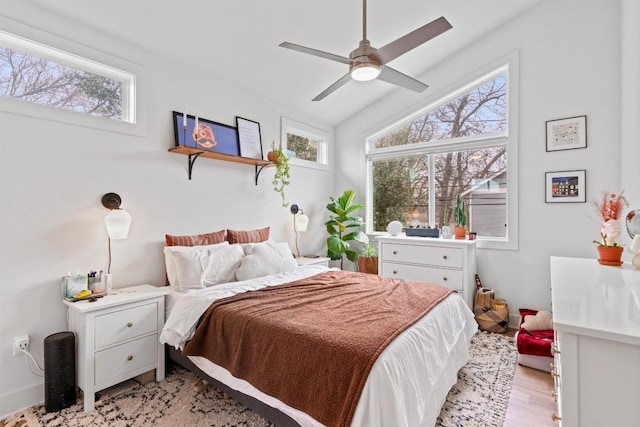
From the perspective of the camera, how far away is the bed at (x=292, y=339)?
1.34m

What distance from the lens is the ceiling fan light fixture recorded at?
1.99 metres

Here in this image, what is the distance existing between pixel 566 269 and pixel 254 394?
6.98 feet

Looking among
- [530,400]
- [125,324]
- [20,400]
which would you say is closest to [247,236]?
[125,324]

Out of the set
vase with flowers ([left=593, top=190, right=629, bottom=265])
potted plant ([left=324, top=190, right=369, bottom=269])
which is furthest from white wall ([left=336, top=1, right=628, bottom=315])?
potted plant ([left=324, top=190, right=369, bottom=269])

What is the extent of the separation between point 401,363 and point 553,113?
3.33 metres

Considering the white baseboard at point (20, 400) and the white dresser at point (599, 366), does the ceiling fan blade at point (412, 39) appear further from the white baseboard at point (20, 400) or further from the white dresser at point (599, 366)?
the white baseboard at point (20, 400)

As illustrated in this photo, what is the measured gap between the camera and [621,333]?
0.88m

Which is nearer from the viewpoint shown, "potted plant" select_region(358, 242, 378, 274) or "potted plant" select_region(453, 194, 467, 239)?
"potted plant" select_region(453, 194, 467, 239)

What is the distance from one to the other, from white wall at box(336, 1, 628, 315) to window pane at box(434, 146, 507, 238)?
251mm

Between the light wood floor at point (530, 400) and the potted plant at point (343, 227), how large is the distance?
240 cm

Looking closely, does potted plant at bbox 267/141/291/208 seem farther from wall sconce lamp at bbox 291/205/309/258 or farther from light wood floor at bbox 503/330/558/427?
light wood floor at bbox 503/330/558/427

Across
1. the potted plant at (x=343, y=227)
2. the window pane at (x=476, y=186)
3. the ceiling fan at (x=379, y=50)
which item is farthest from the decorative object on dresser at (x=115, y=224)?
the window pane at (x=476, y=186)

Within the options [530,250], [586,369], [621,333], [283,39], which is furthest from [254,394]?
[530,250]

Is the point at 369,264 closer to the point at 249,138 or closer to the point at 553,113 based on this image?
the point at 249,138
